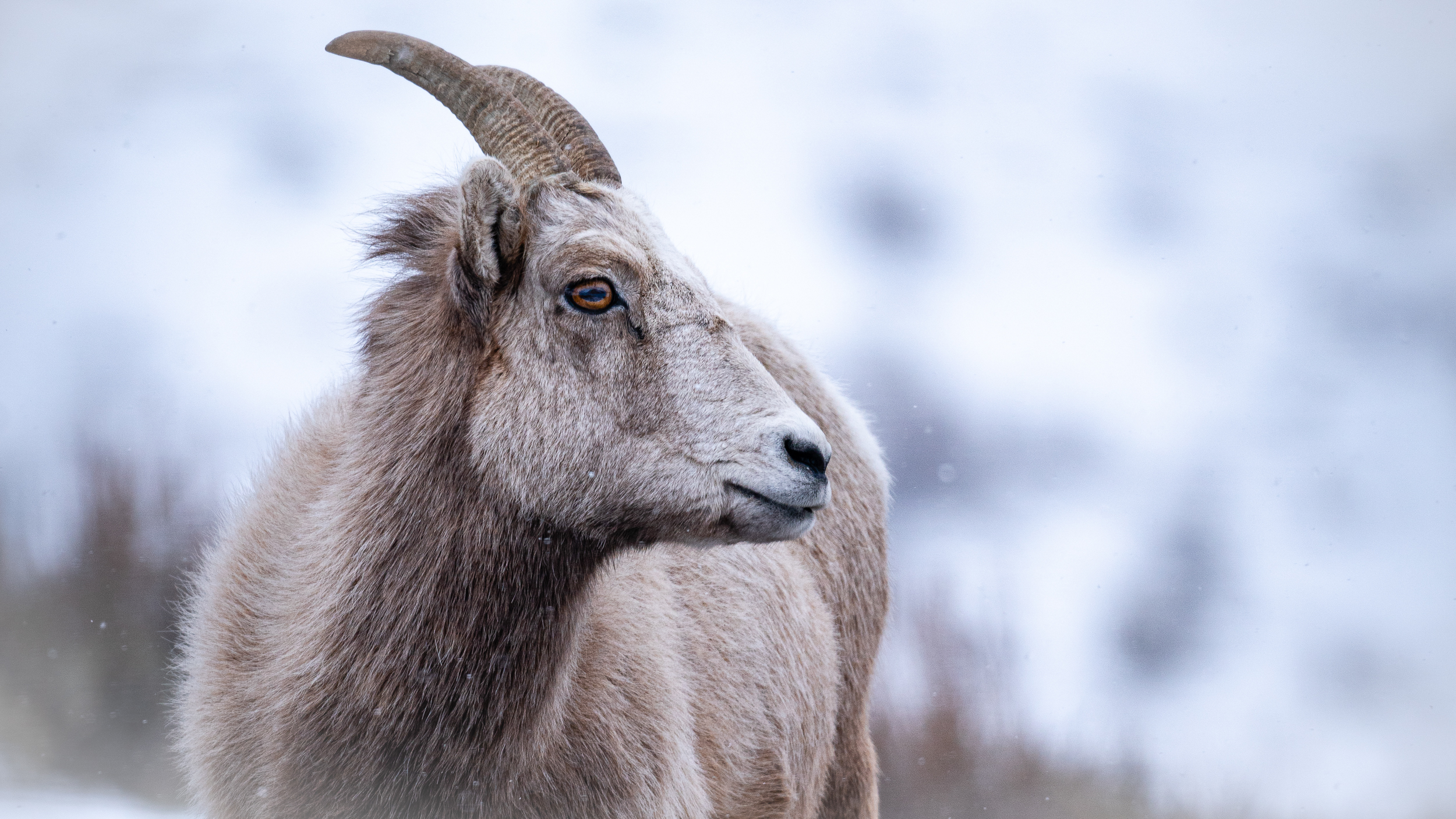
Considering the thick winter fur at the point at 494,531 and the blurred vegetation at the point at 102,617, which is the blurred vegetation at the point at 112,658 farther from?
the thick winter fur at the point at 494,531

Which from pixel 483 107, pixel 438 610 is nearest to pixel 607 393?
pixel 438 610

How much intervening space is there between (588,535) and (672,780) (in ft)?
2.71

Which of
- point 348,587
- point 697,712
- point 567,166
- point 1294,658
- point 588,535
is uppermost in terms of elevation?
point 567,166

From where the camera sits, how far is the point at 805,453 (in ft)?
8.75

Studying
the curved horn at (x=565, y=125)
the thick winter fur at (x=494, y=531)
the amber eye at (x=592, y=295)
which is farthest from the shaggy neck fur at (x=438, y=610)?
the curved horn at (x=565, y=125)

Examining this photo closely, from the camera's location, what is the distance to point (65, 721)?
704cm

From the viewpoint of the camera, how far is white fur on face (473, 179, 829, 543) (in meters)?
2.74

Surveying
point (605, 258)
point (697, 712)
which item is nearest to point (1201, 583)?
point (697, 712)

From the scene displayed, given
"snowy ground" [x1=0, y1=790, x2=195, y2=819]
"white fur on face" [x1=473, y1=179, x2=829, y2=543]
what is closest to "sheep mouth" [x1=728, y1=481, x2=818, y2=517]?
"white fur on face" [x1=473, y1=179, x2=829, y2=543]

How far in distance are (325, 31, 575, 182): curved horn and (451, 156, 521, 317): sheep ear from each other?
318 mm

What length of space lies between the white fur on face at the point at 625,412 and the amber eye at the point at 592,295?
0.07 ft

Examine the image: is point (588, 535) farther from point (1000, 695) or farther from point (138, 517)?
point (1000, 695)

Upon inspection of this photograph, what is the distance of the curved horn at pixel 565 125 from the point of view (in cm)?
339

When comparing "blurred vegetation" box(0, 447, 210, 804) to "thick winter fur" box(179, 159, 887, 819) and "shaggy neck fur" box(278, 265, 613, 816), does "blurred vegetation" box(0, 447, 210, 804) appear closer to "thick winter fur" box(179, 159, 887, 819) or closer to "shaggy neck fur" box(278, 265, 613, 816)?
"thick winter fur" box(179, 159, 887, 819)
